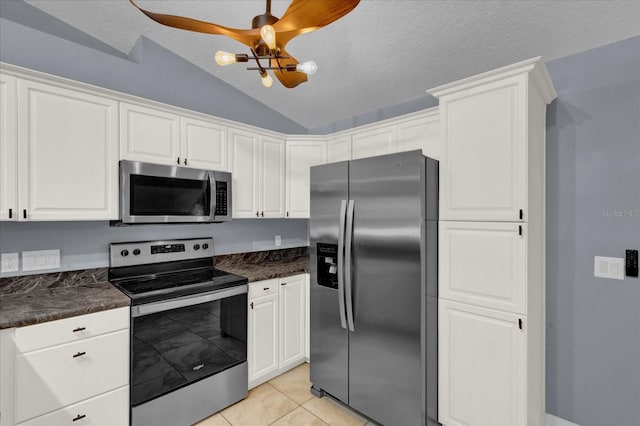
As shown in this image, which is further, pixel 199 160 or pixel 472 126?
pixel 199 160

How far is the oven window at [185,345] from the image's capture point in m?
1.90

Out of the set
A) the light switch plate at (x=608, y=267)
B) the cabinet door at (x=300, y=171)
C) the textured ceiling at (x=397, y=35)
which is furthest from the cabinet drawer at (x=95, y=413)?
the light switch plate at (x=608, y=267)

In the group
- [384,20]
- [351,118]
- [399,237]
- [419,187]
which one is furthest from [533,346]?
[351,118]

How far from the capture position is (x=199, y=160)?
2.56 metres

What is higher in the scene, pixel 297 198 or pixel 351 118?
pixel 351 118

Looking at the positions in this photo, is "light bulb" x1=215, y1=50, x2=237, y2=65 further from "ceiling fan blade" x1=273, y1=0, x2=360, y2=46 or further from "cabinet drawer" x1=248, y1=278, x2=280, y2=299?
"cabinet drawer" x1=248, y1=278, x2=280, y2=299

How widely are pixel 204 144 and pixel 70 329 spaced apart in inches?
62.4

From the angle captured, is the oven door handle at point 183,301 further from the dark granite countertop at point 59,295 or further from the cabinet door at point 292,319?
the cabinet door at point 292,319

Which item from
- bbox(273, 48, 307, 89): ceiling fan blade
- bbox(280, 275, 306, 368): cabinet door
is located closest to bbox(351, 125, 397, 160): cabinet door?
bbox(273, 48, 307, 89): ceiling fan blade

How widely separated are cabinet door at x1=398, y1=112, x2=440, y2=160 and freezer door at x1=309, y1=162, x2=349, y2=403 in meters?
0.70

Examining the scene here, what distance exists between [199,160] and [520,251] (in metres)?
2.39

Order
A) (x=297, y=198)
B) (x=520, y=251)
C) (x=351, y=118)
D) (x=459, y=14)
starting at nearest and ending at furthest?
(x=520, y=251) → (x=459, y=14) → (x=297, y=198) → (x=351, y=118)

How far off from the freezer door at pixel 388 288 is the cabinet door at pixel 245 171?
114 centimetres

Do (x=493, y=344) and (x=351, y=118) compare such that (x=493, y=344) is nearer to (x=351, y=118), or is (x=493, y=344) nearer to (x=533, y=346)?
(x=533, y=346)
